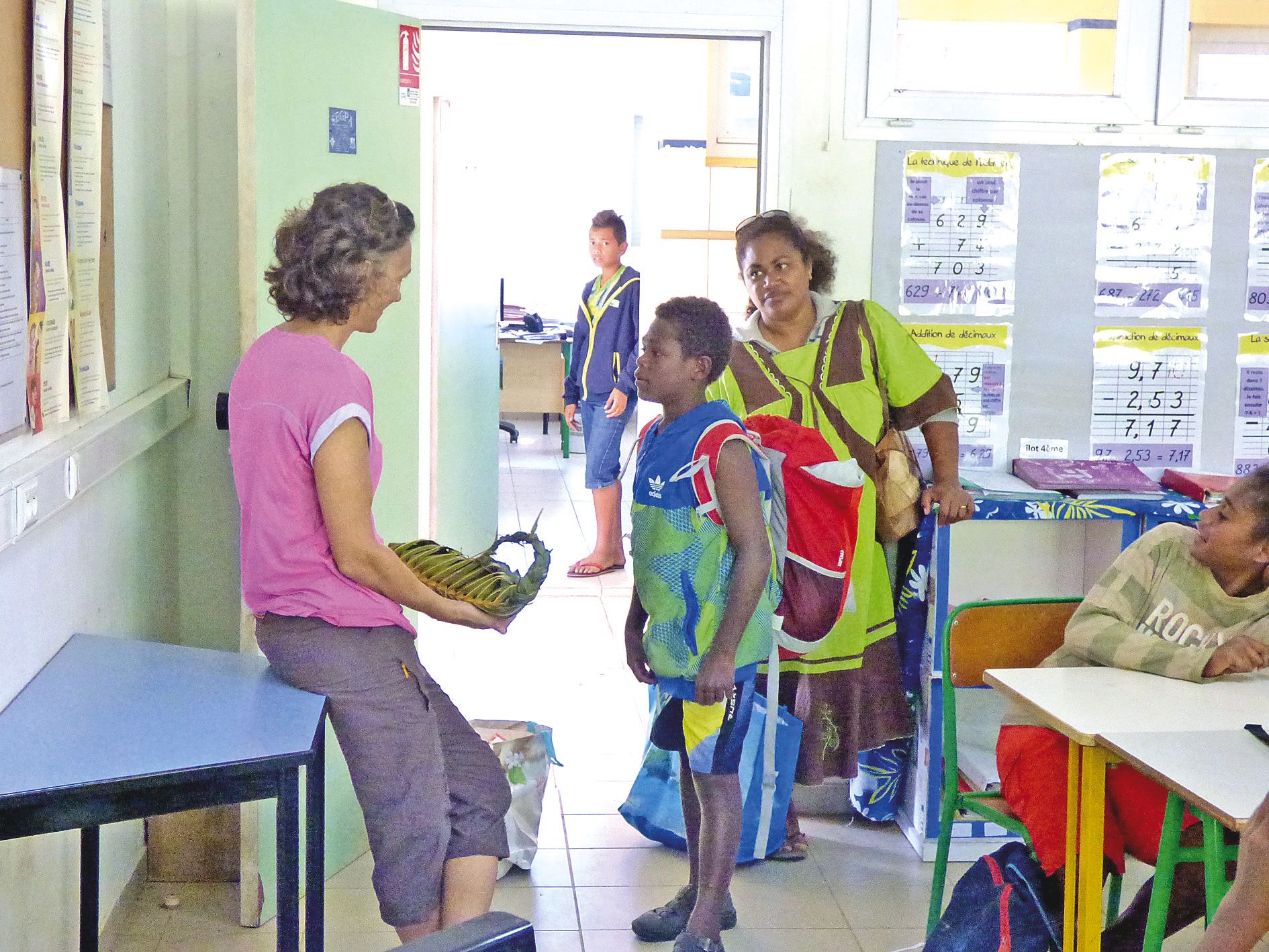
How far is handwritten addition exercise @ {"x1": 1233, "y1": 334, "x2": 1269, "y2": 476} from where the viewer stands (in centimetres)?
360

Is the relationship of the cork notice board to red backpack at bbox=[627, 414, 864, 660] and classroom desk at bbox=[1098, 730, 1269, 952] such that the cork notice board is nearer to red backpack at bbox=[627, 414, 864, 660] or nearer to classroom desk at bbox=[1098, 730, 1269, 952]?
red backpack at bbox=[627, 414, 864, 660]

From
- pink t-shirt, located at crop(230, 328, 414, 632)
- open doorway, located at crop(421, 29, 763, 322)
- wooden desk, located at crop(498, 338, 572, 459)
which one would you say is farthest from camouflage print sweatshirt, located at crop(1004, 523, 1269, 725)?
wooden desk, located at crop(498, 338, 572, 459)

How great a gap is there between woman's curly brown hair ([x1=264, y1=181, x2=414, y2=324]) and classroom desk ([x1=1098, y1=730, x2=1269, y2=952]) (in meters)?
1.32

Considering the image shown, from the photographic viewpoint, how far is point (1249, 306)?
11.7 feet

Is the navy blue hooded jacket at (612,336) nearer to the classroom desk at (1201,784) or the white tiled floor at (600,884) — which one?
the white tiled floor at (600,884)

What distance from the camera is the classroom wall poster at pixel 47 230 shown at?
1.93m

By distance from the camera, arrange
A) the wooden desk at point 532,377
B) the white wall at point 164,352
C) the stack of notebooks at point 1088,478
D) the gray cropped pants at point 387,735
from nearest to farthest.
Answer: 1. the gray cropped pants at point 387,735
2. the white wall at point 164,352
3. the stack of notebooks at point 1088,478
4. the wooden desk at point 532,377

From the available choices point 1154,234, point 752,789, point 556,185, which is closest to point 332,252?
point 752,789

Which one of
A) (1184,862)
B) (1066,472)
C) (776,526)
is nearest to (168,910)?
(776,526)

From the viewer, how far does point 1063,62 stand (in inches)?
137

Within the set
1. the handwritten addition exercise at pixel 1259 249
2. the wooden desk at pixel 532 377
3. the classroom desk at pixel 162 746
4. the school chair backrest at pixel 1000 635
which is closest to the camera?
the classroom desk at pixel 162 746

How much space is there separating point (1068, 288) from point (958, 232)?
342 millimetres

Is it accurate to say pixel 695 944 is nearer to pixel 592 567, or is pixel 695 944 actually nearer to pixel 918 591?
pixel 918 591

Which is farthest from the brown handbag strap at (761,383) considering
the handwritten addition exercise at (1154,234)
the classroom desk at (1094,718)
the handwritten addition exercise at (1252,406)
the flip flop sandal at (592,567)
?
the flip flop sandal at (592,567)
